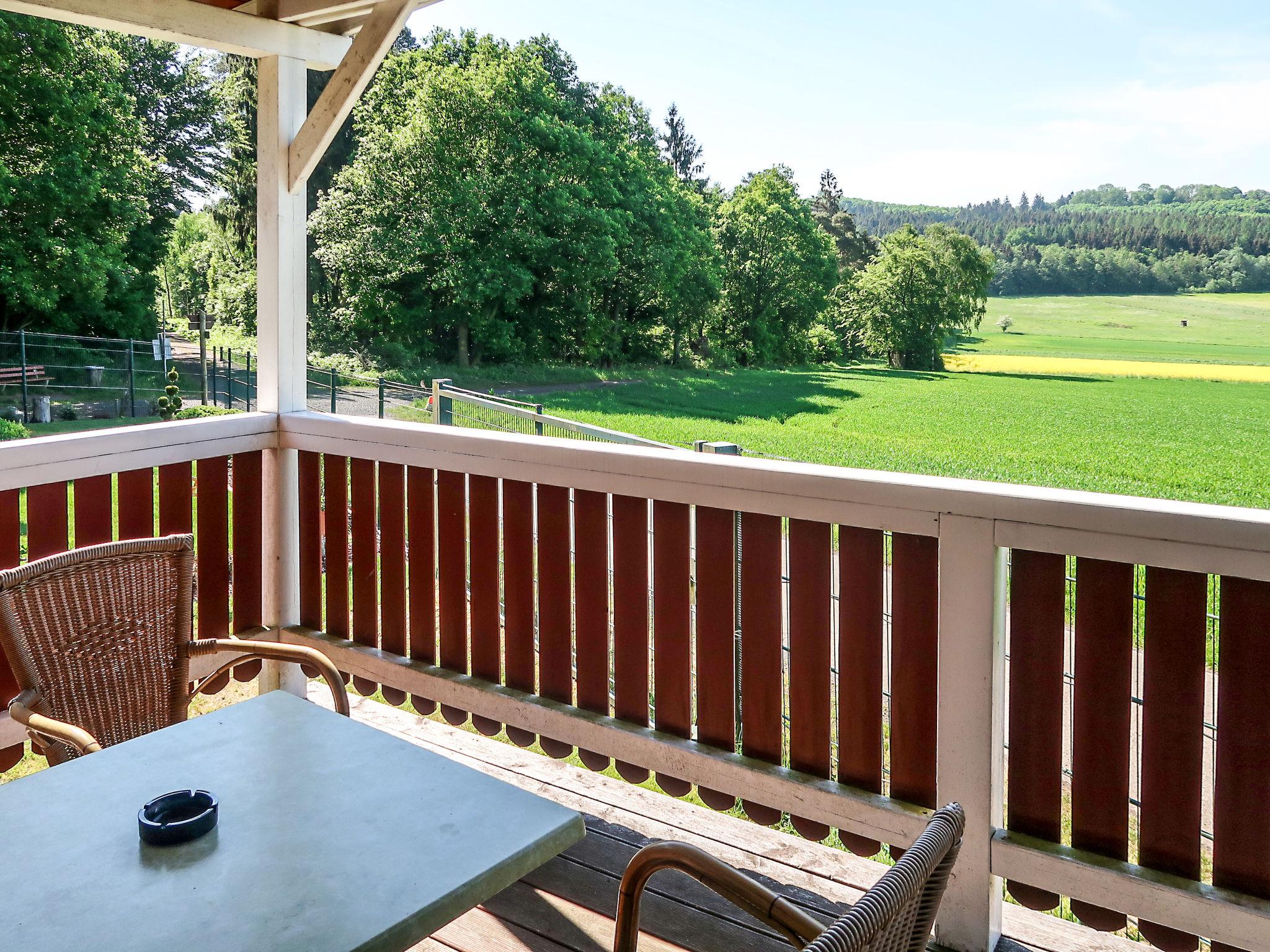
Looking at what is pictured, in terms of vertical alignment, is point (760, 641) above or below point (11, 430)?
below

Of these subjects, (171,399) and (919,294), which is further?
(171,399)

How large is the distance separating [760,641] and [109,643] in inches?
49.5

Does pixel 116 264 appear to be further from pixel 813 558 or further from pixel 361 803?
pixel 361 803

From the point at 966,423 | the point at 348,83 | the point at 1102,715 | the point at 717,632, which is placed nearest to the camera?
the point at 1102,715

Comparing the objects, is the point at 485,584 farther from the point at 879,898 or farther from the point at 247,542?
the point at 879,898

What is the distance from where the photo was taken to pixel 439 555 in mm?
2535

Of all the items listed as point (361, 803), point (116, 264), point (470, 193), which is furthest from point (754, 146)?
point (361, 803)

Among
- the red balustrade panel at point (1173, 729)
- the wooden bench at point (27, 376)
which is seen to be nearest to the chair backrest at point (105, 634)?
the red balustrade panel at point (1173, 729)

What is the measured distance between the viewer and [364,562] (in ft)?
8.96

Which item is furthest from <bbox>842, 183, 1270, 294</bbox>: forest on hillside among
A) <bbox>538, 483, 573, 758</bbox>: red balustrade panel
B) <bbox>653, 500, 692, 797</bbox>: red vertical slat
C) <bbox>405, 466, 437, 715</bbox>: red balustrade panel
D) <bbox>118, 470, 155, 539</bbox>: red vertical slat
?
<bbox>118, 470, 155, 539</bbox>: red vertical slat

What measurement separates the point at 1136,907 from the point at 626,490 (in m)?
1.23

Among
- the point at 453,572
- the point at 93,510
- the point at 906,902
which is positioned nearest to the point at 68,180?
the point at 93,510

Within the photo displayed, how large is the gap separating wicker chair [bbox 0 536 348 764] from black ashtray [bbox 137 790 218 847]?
550 millimetres

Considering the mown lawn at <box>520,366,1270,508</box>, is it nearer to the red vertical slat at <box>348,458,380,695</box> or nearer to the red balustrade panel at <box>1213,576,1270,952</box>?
the red vertical slat at <box>348,458,380,695</box>
